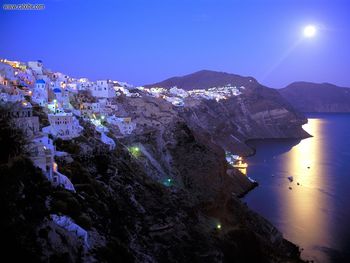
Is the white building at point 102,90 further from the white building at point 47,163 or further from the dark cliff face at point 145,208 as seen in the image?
the white building at point 47,163

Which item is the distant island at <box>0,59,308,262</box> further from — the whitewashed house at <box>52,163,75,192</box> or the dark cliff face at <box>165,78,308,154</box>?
the dark cliff face at <box>165,78,308,154</box>

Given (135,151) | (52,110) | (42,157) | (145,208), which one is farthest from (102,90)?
(42,157)

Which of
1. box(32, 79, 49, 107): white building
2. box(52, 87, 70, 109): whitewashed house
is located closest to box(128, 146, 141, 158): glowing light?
box(52, 87, 70, 109): whitewashed house

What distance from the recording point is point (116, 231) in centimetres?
2489

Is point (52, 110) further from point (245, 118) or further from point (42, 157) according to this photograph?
point (245, 118)

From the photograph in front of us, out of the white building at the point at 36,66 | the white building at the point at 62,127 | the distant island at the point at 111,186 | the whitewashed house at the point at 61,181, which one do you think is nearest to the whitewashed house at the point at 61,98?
the distant island at the point at 111,186

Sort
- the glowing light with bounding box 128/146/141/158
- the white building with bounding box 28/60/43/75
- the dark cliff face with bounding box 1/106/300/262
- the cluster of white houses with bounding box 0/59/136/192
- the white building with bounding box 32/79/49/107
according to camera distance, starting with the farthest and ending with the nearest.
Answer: the white building with bounding box 28/60/43/75 < the glowing light with bounding box 128/146/141/158 < the white building with bounding box 32/79/49/107 < the cluster of white houses with bounding box 0/59/136/192 < the dark cliff face with bounding box 1/106/300/262

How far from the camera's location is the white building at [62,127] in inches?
1296

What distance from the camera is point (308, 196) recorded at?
6394 centimetres

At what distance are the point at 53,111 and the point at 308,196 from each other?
43059mm

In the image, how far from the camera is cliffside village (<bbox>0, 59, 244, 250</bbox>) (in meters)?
23.5

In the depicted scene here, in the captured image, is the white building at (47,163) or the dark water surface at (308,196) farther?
the dark water surface at (308,196)

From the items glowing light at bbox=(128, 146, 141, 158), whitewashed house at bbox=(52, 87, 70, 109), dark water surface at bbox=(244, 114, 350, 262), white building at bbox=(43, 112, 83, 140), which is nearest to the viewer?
white building at bbox=(43, 112, 83, 140)

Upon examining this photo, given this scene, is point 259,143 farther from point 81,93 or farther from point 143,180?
point 143,180
